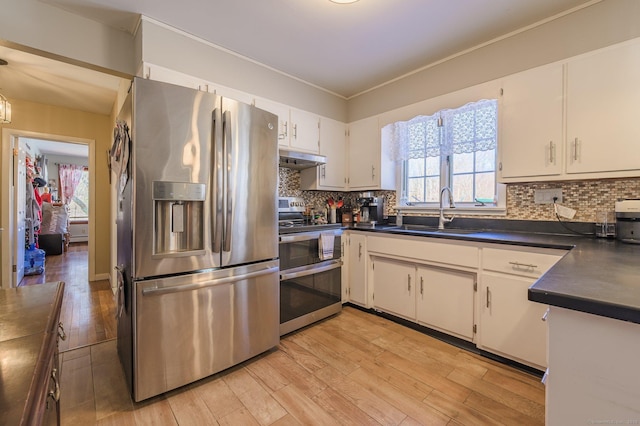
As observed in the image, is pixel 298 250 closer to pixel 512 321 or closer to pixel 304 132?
pixel 304 132

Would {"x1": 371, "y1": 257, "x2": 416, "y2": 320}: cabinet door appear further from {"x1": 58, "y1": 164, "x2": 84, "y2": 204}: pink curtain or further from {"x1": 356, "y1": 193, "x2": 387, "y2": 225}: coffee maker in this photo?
{"x1": 58, "y1": 164, "x2": 84, "y2": 204}: pink curtain

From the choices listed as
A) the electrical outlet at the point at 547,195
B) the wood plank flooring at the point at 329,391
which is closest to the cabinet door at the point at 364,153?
the electrical outlet at the point at 547,195

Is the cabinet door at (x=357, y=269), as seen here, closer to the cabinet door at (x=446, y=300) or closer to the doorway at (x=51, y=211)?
the cabinet door at (x=446, y=300)

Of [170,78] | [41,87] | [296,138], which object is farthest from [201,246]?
[41,87]

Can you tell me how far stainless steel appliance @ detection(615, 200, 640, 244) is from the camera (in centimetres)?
163

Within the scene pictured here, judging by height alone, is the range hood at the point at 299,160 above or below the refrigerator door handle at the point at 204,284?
above

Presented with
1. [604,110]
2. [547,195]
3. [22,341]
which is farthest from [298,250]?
[604,110]

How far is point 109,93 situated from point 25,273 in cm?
317

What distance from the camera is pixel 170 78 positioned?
2.06 meters

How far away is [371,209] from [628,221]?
1979 mm

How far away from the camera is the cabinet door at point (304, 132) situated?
2.88 m

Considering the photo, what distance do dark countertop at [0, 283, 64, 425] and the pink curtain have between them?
873 centimetres

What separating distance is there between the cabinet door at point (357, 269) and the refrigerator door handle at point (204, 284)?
1.05 metres

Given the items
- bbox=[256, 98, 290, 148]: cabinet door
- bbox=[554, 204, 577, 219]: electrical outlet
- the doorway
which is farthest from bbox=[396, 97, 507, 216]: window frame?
the doorway
